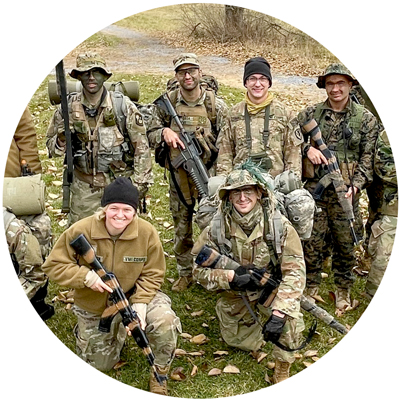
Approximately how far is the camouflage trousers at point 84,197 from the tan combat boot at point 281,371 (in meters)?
2.88

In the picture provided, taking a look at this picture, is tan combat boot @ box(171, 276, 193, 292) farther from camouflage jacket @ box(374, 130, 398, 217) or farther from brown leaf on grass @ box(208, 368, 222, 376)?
camouflage jacket @ box(374, 130, 398, 217)

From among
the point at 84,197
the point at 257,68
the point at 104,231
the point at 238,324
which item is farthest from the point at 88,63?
the point at 238,324

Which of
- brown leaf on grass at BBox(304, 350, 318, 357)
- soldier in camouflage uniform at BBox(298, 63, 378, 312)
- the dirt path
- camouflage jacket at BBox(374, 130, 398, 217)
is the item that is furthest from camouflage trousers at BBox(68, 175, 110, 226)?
the dirt path

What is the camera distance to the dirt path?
18.4 meters

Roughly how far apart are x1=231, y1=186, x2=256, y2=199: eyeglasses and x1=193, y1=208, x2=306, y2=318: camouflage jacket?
1.04 feet

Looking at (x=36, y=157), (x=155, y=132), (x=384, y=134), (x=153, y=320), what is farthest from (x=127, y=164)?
(x=384, y=134)

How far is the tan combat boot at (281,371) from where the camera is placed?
6289 mm

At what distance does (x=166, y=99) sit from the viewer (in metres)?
7.48

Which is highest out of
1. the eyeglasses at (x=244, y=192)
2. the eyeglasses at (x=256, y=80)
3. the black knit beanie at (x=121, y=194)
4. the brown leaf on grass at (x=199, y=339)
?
the eyeglasses at (x=256, y=80)

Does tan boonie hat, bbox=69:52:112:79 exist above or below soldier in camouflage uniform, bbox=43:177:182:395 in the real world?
above

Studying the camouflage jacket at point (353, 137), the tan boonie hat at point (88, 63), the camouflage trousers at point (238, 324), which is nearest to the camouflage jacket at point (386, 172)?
the camouflage jacket at point (353, 137)

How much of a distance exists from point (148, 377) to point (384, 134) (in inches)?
147

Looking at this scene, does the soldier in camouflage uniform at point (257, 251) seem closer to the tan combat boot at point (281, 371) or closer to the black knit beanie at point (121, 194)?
the tan combat boot at point (281, 371)

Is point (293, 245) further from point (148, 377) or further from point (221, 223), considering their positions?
point (148, 377)
